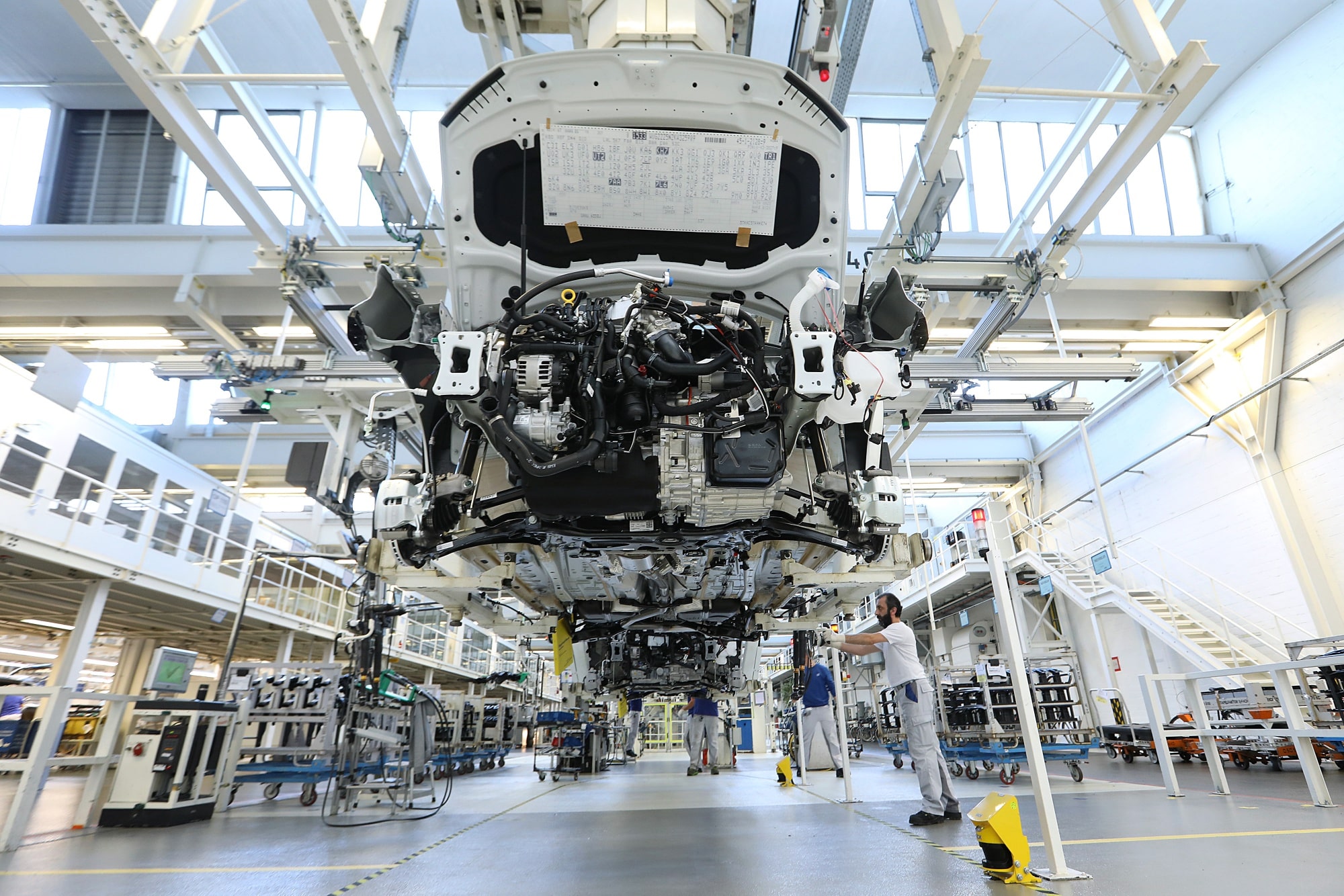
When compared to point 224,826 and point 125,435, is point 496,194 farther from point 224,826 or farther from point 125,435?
point 125,435

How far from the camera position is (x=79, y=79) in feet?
36.3

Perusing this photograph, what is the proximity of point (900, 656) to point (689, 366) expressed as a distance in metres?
2.84

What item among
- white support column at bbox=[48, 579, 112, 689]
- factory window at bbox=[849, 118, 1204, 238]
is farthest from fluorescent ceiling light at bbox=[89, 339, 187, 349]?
factory window at bbox=[849, 118, 1204, 238]

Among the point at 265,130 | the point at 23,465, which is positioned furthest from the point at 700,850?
the point at 23,465

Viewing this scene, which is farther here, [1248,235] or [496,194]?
[1248,235]

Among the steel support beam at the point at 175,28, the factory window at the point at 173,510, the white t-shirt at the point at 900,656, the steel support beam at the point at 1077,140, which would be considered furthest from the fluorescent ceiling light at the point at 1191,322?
the factory window at the point at 173,510

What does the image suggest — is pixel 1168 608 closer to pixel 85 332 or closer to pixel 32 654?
pixel 85 332

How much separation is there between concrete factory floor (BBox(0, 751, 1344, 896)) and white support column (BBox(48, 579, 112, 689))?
3329 mm

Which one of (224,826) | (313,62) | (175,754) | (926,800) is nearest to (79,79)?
(313,62)

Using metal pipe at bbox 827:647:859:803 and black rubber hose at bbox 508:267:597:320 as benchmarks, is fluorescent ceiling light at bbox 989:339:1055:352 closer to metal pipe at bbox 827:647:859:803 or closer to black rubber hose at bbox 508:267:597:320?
metal pipe at bbox 827:647:859:803

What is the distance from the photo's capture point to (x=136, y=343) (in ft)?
37.7

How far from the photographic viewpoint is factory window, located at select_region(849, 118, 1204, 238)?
35.9 ft

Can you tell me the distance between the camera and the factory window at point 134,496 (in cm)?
977

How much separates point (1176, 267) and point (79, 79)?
17958 millimetres
